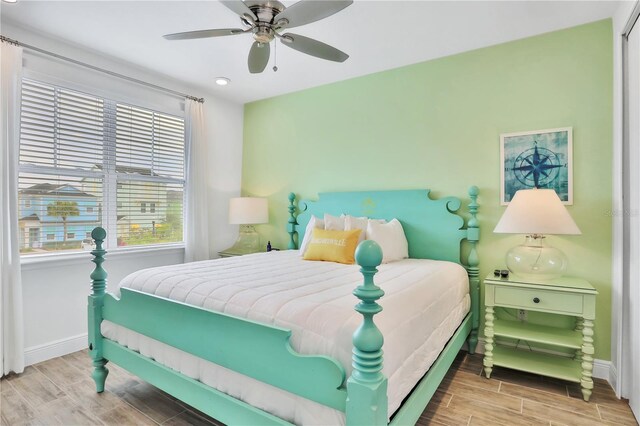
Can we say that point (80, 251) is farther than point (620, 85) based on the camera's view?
Yes

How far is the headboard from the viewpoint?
9.53ft

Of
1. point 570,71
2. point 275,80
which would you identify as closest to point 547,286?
point 570,71

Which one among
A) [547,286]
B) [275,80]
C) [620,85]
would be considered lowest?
[547,286]

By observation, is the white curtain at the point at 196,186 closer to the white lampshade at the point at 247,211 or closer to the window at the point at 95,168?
the window at the point at 95,168

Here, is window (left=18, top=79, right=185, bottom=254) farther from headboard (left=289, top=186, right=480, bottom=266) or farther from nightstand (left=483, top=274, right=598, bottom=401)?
nightstand (left=483, top=274, right=598, bottom=401)

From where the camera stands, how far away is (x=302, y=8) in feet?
5.45

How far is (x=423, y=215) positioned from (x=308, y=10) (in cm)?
199

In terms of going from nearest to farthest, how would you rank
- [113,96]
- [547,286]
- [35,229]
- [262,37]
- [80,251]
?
[262,37] < [547,286] < [35,229] < [80,251] < [113,96]

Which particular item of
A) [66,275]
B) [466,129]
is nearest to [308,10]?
[466,129]

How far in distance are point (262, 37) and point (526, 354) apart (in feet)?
9.20

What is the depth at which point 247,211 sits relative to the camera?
3859 mm

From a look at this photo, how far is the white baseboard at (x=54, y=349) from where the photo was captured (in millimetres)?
2607

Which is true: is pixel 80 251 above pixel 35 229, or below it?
below

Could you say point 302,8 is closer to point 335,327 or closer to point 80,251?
point 335,327
